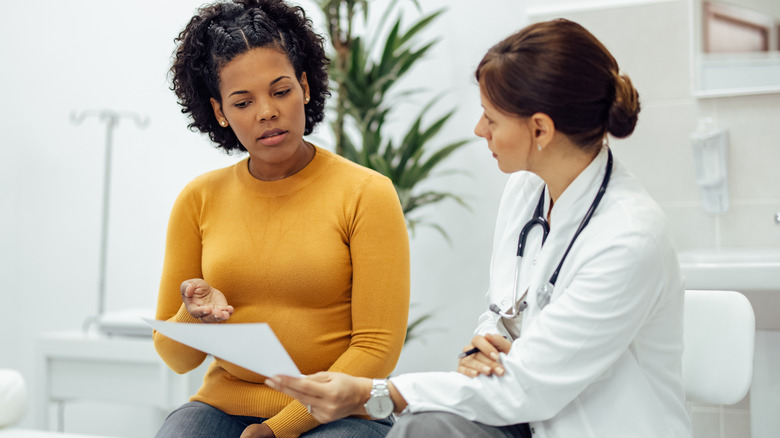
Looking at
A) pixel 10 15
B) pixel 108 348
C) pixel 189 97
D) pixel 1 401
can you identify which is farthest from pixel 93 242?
pixel 189 97

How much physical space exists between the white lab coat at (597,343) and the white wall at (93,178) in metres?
1.63

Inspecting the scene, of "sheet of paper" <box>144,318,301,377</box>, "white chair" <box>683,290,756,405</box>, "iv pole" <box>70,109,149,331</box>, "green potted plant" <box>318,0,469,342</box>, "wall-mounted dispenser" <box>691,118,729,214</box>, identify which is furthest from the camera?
"iv pole" <box>70,109,149,331</box>

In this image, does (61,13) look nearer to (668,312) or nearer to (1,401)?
(1,401)

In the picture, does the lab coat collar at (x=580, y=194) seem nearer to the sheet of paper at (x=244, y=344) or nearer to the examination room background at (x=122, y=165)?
the sheet of paper at (x=244, y=344)

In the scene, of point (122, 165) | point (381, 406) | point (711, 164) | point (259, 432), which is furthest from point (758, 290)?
point (122, 165)

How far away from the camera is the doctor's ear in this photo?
112 centimetres

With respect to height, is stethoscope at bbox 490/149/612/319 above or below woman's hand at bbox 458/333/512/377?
above

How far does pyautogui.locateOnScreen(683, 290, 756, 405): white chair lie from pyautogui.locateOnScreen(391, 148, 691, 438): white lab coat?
0.42 ft

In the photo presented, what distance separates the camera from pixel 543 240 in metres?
1.23

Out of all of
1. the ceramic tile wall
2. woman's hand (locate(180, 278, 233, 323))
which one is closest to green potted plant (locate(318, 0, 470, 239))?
the ceramic tile wall

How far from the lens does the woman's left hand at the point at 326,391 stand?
1.05 meters

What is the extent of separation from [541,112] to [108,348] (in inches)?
73.0

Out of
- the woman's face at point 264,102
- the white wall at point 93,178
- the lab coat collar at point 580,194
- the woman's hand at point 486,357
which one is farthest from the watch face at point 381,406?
the white wall at point 93,178

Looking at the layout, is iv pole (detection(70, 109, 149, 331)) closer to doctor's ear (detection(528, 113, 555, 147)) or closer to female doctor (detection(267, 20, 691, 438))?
Answer: female doctor (detection(267, 20, 691, 438))
